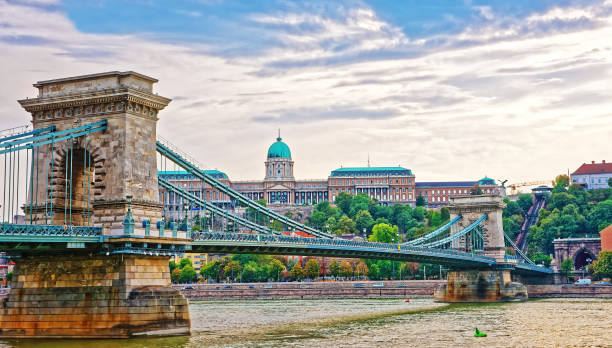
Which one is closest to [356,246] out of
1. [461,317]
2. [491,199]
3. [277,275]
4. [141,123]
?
[461,317]

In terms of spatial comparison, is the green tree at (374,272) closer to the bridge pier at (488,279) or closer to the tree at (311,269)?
the tree at (311,269)

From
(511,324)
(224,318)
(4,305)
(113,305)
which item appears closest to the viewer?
(113,305)

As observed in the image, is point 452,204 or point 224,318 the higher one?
point 452,204

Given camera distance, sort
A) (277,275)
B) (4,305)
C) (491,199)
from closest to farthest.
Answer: (4,305), (491,199), (277,275)

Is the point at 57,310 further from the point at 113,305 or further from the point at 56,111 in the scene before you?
the point at 56,111

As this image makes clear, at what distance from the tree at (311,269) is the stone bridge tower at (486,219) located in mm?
36817

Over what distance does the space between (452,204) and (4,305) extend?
5775 centimetres

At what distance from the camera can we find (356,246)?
192ft

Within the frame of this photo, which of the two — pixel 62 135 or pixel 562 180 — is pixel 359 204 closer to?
pixel 562 180

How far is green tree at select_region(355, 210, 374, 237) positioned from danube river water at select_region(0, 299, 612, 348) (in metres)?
106

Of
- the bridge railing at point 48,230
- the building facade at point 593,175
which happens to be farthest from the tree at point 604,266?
the building facade at point 593,175

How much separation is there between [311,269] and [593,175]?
84.1m

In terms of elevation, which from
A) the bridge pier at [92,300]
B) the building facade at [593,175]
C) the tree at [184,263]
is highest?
the building facade at [593,175]

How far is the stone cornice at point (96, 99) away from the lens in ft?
122
